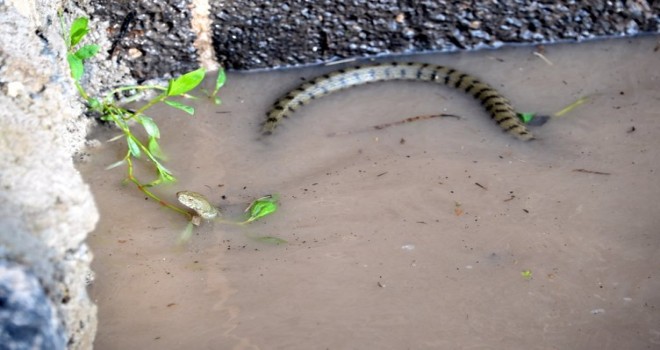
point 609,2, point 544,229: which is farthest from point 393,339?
point 609,2

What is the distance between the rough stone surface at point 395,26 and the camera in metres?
6.19

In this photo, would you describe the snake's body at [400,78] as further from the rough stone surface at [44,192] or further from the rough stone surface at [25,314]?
the rough stone surface at [25,314]

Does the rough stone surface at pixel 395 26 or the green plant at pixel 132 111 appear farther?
the rough stone surface at pixel 395 26

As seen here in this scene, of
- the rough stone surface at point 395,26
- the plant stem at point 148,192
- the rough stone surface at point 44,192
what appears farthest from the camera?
the rough stone surface at point 395,26

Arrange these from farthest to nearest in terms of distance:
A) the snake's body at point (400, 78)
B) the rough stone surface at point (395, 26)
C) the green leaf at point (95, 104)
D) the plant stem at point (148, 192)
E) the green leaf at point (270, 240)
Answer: the rough stone surface at point (395, 26), the snake's body at point (400, 78), the green leaf at point (95, 104), the plant stem at point (148, 192), the green leaf at point (270, 240)

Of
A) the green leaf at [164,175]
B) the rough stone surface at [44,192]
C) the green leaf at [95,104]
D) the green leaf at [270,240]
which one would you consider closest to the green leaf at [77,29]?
the green leaf at [95,104]

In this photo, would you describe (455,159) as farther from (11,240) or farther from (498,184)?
(11,240)

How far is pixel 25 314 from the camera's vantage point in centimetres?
283

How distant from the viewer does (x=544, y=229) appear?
5.18 metres

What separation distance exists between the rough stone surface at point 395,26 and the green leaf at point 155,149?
1100mm

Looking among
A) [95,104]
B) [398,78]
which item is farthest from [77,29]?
[398,78]

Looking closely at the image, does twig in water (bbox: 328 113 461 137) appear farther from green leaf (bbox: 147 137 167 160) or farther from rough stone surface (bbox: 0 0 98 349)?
rough stone surface (bbox: 0 0 98 349)

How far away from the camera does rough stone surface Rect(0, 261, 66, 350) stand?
8.98ft

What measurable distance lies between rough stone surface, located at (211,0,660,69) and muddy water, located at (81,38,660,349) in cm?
23
